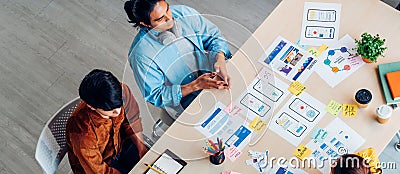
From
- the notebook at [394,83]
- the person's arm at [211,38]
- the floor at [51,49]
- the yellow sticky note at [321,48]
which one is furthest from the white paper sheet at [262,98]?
the floor at [51,49]

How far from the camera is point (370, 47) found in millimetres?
2723

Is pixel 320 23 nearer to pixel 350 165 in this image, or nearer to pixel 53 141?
pixel 350 165

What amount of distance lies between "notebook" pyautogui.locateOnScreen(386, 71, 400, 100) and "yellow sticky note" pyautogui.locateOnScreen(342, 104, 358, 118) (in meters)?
0.18

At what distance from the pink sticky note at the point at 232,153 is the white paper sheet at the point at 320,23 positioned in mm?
611

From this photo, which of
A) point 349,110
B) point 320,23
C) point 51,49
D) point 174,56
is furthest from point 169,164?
point 51,49

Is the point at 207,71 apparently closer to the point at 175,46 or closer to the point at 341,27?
the point at 175,46

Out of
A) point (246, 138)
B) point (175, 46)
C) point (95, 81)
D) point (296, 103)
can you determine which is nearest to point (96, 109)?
point (95, 81)

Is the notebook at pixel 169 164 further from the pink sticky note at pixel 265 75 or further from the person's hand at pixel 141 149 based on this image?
the pink sticky note at pixel 265 75

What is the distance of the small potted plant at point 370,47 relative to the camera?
107 inches

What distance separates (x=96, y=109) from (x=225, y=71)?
583 mm

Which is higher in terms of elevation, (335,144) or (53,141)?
(335,144)

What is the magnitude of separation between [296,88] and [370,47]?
0.37 meters

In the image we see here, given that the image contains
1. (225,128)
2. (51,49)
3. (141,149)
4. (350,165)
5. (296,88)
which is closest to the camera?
(350,165)

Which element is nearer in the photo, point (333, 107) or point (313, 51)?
point (333, 107)
